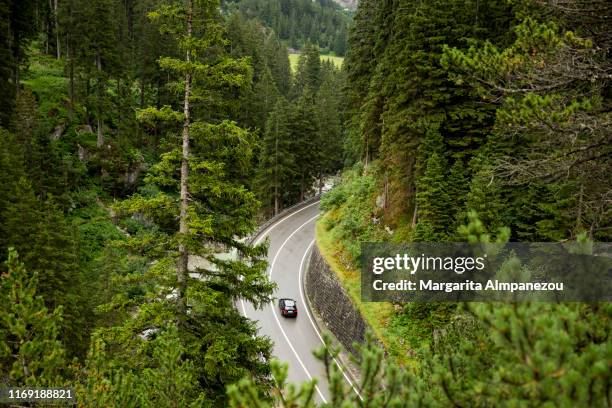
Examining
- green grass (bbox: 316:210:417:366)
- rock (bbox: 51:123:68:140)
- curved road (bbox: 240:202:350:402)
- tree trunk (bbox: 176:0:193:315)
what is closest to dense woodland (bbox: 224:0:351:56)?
curved road (bbox: 240:202:350:402)

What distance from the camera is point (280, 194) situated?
51.7 m

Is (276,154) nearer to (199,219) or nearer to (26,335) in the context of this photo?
(199,219)

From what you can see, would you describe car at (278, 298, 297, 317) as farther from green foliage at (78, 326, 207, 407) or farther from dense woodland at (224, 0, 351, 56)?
dense woodland at (224, 0, 351, 56)

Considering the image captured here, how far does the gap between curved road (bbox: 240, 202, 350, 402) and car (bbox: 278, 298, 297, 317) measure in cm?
41

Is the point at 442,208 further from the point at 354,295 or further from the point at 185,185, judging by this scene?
the point at 185,185

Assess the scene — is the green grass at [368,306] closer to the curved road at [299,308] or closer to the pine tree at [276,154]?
the curved road at [299,308]

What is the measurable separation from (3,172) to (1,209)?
2283 mm

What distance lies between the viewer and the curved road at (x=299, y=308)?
2516 cm

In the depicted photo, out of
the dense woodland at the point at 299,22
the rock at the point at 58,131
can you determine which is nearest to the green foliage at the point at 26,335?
the rock at the point at 58,131

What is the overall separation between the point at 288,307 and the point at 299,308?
5.90ft

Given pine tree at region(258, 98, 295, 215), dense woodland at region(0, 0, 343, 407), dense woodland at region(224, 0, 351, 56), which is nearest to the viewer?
dense woodland at region(0, 0, 343, 407)

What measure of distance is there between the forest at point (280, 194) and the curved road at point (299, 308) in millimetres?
4136

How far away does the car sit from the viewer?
30.1m

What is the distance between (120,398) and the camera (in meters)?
8.41
